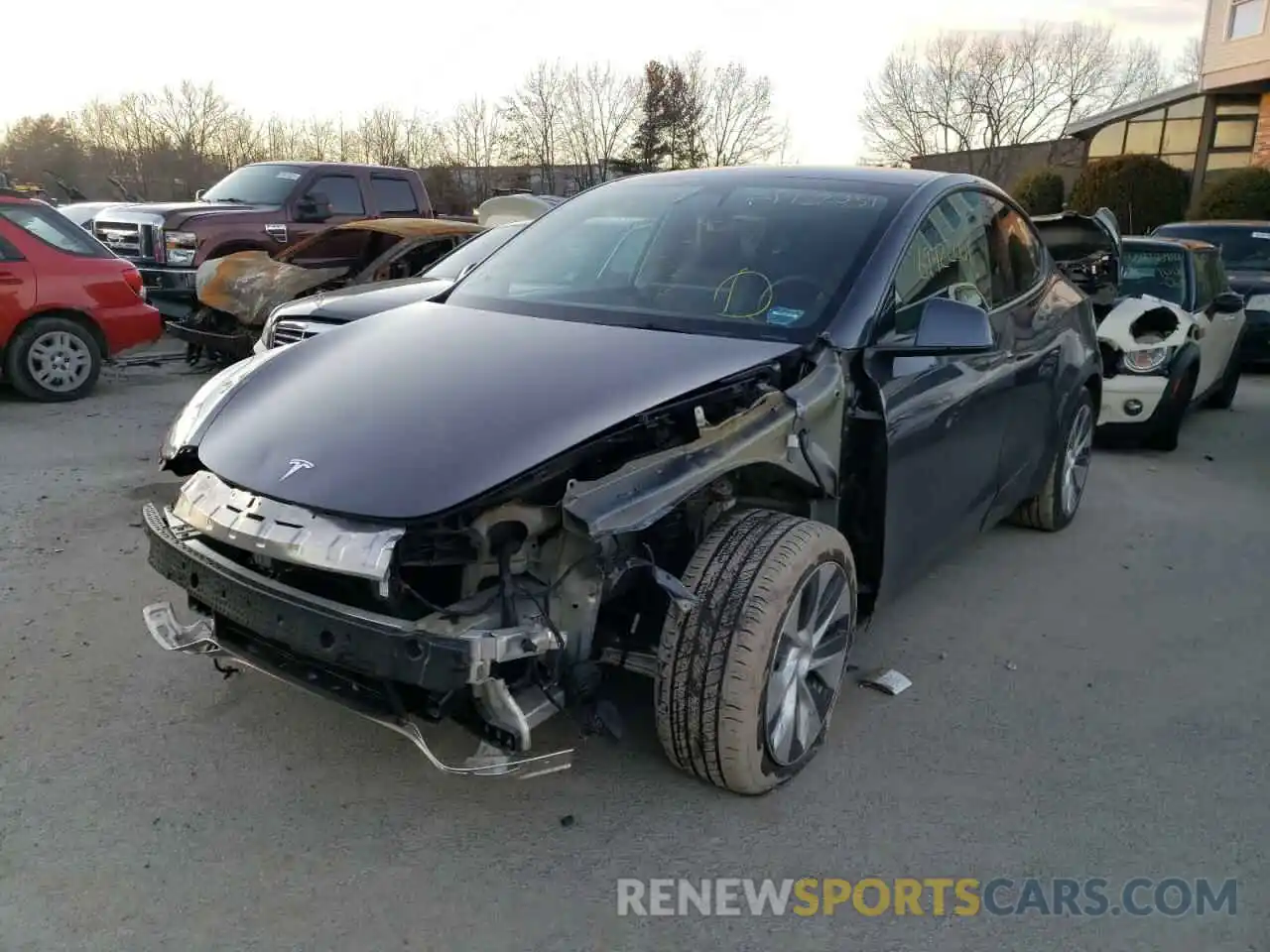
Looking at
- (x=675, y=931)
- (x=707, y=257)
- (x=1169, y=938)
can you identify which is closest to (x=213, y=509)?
(x=675, y=931)

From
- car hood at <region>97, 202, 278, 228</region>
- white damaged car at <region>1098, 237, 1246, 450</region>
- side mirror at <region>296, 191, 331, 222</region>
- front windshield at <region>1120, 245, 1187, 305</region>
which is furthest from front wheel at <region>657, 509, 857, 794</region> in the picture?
side mirror at <region>296, 191, 331, 222</region>

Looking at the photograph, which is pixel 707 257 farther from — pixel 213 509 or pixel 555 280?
pixel 213 509

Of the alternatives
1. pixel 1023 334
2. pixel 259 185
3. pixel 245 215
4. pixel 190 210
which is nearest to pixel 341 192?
pixel 259 185

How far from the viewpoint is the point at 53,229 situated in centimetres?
812

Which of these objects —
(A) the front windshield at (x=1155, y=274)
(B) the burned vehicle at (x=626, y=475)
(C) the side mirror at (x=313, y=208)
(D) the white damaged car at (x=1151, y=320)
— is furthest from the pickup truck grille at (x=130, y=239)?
(A) the front windshield at (x=1155, y=274)

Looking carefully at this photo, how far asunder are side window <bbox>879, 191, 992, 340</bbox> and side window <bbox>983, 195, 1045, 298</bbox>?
0.08 metres

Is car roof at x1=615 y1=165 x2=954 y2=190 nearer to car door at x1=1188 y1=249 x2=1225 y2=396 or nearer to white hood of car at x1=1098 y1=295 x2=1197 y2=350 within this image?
white hood of car at x1=1098 y1=295 x2=1197 y2=350

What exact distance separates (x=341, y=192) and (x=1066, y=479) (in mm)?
9392

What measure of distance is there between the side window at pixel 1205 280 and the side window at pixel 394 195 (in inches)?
342

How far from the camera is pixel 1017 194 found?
2969 centimetres

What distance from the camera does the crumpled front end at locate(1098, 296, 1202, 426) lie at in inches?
282

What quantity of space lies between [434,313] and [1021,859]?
262 cm

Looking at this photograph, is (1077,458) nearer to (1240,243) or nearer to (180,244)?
(1240,243)

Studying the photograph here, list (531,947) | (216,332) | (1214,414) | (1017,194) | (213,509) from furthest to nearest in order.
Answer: (1017,194) → (1214,414) → (216,332) → (213,509) → (531,947)
